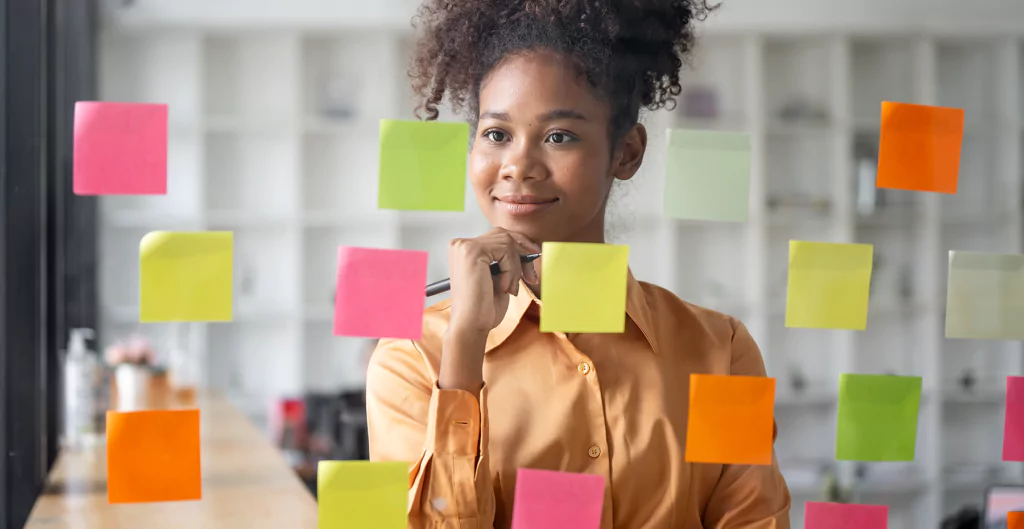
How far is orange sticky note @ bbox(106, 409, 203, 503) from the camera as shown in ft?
3.01

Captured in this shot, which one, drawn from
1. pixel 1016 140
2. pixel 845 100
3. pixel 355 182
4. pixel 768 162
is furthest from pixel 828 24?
pixel 355 182

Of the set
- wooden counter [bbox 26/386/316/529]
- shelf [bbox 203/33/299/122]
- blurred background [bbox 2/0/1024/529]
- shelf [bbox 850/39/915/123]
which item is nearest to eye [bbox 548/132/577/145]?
wooden counter [bbox 26/386/316/529]

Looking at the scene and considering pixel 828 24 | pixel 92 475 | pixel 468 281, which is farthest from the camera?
pixel 828 24

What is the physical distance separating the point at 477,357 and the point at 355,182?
3629 mm

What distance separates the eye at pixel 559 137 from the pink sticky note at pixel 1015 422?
1.97 ft

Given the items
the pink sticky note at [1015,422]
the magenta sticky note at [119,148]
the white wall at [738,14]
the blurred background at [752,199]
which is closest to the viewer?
the magenta sticky note at [119,148]

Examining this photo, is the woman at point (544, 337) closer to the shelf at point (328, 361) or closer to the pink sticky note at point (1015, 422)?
the pink sticky note at point (1015, 422)

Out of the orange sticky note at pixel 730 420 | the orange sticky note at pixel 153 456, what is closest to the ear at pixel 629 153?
the orange sticky note at pixel 730 420

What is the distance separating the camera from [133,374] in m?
2.43

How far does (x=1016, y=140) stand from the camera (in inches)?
172

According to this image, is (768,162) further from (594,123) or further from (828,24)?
(594,123)

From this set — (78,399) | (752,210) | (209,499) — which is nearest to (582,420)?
(209,499)

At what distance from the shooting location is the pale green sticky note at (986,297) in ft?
3.51

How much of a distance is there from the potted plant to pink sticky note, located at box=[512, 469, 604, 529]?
1730 mm
